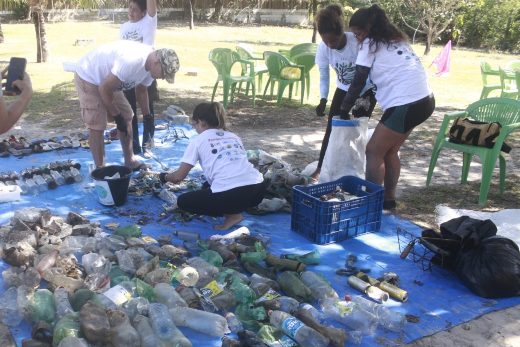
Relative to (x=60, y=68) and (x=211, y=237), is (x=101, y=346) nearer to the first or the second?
(x=211, y=237)

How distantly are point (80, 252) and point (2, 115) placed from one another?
117 centimetres

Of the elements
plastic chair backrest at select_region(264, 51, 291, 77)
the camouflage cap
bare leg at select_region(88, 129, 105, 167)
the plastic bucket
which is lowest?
the plastic bucket

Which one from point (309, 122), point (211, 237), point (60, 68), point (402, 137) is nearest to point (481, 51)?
point (309, 122)

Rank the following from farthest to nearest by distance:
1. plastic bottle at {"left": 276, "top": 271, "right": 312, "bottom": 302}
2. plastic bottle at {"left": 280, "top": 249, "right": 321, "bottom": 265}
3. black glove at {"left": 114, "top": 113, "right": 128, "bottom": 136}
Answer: black glove at {"left": 114, "top": 113, "right": 128, "bottom": 136}
plastic bottle at {"left": 280, "top": 249, "right": 321, "bottom": 265}
plastic bottle at {"left": 276, "top": 271, "right": 312, "bottom": 302}

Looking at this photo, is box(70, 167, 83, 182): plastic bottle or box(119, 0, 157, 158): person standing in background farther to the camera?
box(119, 0, 157, 158): person standing in background

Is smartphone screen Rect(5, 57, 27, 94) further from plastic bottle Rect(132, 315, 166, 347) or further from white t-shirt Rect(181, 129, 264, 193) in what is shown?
plastic bottle Rect(132, 315, 166, 347)

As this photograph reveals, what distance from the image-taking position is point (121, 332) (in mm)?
2432

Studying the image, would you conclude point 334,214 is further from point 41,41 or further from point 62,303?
point 41,41

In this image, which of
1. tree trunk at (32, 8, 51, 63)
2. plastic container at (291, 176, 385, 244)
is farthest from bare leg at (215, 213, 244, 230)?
tree trunk at (32, 8, 51, 63)

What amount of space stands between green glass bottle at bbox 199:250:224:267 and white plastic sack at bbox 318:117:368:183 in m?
1.67

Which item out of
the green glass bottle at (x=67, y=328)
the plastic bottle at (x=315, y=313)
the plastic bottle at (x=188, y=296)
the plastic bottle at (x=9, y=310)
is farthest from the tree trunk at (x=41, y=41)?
the plastic bottle at (x=315, y=313)

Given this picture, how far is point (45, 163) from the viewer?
17.5 ft

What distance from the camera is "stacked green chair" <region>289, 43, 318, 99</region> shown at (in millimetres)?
10094

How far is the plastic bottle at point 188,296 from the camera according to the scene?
279cm
